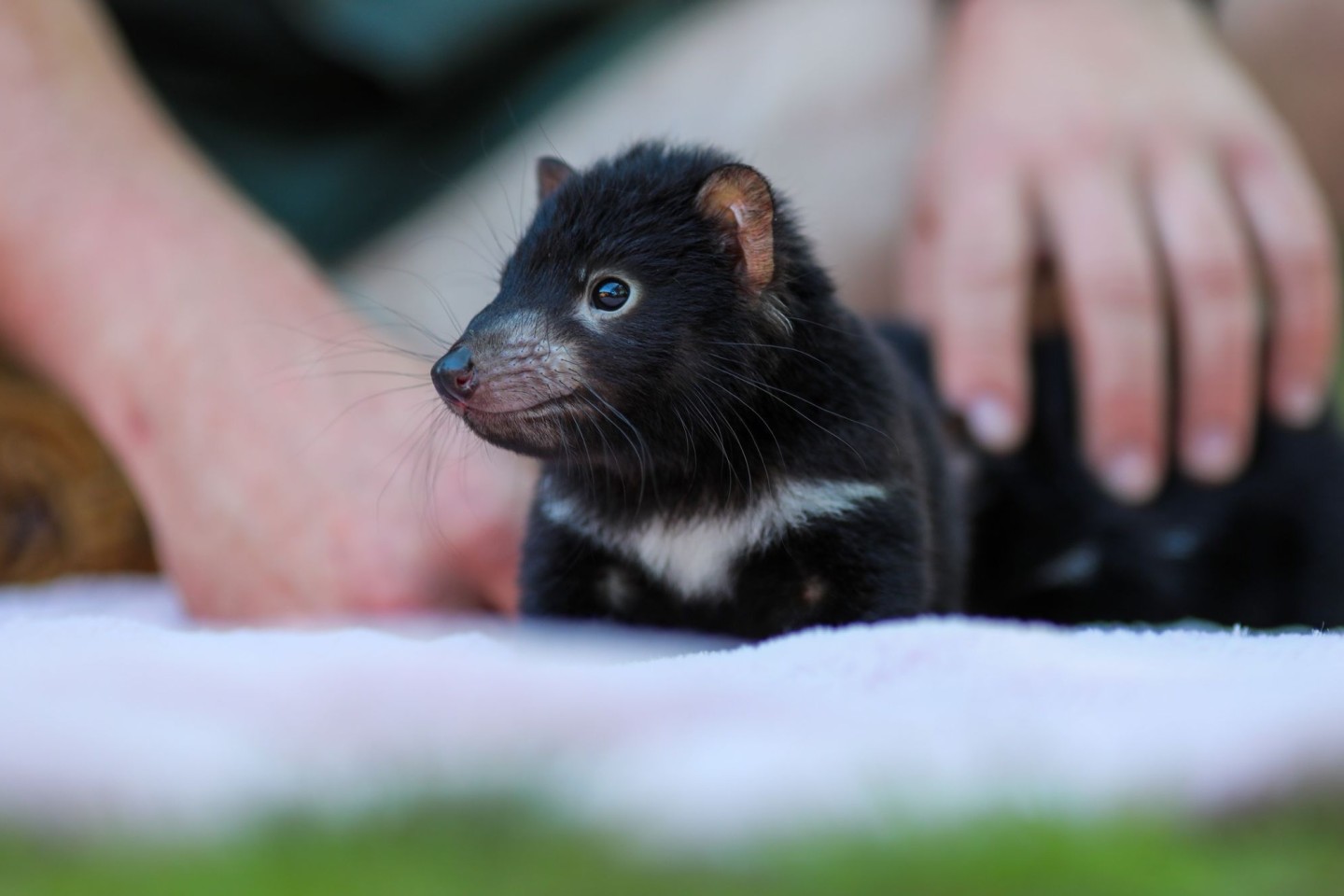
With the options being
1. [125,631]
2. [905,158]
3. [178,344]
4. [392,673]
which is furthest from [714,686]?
→ [905,158]

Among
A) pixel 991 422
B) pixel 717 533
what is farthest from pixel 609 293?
pixel 991 422

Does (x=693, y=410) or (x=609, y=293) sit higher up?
(x=609, y=293)

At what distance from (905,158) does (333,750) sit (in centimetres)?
316

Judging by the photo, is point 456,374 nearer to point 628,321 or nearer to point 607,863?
point 628,321

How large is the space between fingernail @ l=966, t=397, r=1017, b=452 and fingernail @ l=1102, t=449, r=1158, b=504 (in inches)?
11.7

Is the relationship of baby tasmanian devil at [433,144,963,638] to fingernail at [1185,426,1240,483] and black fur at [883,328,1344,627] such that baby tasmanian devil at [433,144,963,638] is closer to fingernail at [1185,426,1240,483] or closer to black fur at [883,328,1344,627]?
black fur at [883,328,1344,627]

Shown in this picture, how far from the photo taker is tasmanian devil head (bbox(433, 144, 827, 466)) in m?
1.83

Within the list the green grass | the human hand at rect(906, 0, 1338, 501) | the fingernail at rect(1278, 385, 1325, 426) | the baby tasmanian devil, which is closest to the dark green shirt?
A: the human hand at rect(906, 0, 1338, 501)

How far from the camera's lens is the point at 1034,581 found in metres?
3.01

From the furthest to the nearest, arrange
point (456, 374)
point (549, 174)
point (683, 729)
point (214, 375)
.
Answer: point (214, 375)
point (549, 174)
point (456, 374)
point (683, 729)

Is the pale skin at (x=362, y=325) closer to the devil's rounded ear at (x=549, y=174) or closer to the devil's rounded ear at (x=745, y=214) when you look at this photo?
the devil's rounded ear at (x=549, y=174)

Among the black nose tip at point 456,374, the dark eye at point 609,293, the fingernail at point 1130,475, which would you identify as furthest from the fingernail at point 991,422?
the black nose tip at point 456,374

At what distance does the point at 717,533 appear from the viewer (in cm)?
197

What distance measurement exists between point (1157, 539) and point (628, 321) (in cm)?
179
